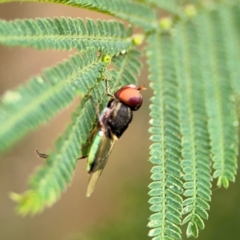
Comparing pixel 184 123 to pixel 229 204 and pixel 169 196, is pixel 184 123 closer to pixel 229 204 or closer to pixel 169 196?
pixel 169 196

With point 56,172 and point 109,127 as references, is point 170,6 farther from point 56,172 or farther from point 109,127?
point 56,172

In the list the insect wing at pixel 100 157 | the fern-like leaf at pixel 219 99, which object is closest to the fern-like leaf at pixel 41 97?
the insect wing at pixel 100 157

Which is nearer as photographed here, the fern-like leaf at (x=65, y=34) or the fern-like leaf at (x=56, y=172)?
the fern-like leaf at (x=56, y=172)

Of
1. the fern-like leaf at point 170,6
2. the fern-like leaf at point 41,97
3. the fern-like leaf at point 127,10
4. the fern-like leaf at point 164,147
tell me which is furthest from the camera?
the fern-like leaf at point 170,6

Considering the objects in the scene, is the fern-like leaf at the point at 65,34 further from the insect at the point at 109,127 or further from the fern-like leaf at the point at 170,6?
the fern-like leaf at the point at 170,6

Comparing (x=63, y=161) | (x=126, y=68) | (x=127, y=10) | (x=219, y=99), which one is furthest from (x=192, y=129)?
(x=63, y=161)

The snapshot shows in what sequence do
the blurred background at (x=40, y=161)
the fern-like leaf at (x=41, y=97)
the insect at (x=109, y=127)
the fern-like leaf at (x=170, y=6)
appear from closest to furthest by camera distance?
the fern-like leaf at (x=41, y=97), the insect at (x=109, y=127), the fern-like leaf at (x=170, y=6), the blurred background at (x=40, y=161)
